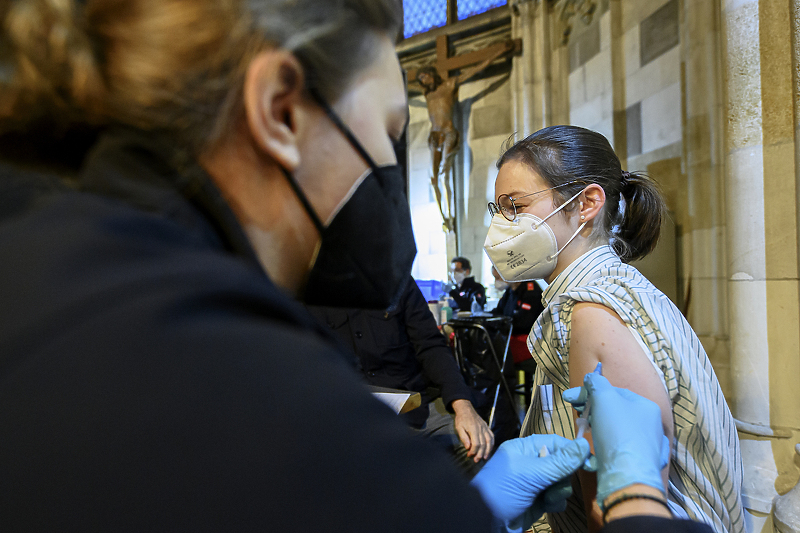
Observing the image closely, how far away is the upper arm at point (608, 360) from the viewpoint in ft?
3.55

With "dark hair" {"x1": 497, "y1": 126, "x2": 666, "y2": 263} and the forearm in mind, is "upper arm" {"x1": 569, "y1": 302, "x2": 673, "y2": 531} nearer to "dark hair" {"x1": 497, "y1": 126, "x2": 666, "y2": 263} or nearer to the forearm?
the forearm

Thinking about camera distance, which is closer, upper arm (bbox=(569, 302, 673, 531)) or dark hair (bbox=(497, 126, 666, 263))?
upper arm (bbox=(569, 302, 673, 531))

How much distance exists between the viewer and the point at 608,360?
111 centimetres

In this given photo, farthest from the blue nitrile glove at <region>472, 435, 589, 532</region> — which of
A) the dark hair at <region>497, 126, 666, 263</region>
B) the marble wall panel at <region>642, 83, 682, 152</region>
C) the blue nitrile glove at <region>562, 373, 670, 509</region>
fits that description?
the marble wall panel at <region>642, 83, 682, 152</region>

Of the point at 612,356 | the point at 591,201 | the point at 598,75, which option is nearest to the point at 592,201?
the point at 591,201

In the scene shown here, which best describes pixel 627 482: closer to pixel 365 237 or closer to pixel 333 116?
pixel 365 237

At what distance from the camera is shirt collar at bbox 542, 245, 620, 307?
4.75ft

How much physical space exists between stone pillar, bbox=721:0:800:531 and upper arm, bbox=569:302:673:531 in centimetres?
190

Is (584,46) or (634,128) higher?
(584,46)

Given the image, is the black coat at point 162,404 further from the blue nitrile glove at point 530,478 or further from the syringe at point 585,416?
the syringe at point 585,416

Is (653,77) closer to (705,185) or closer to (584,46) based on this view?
(705,185)

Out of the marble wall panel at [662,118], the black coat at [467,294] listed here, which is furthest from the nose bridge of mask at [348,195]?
the black coat at [467,294]

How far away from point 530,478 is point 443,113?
26.5 ft

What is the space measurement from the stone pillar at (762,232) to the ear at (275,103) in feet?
9.27
